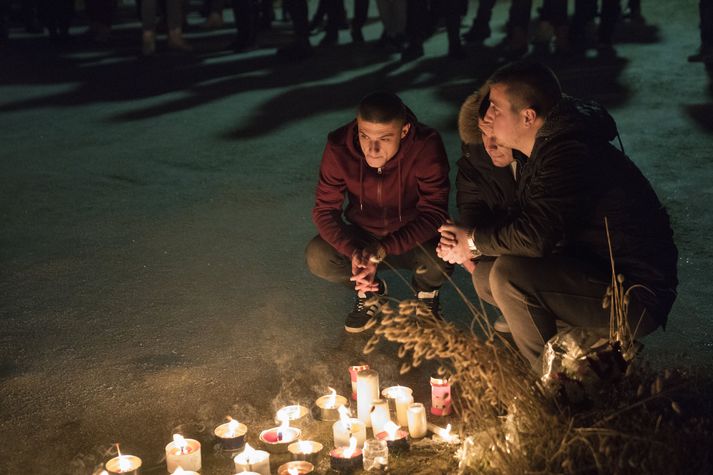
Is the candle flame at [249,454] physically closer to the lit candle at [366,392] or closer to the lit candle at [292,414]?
the lit candle at [292,414]

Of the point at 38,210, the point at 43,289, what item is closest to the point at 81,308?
the point at 43,289

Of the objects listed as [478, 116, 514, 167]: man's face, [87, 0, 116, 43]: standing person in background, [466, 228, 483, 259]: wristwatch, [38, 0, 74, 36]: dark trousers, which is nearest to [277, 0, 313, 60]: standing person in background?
[87, 0, 116, 43]: standing person in background

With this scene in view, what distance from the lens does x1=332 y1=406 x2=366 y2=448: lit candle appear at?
319 cm

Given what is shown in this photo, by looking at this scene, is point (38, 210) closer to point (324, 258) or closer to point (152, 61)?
point (324, 258)

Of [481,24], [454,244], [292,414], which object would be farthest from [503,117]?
[481,24]

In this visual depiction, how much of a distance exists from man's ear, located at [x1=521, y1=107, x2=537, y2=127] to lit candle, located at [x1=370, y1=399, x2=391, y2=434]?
1171 millimetres

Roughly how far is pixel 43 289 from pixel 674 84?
7460mm

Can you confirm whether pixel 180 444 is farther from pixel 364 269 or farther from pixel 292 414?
pixel 364 269

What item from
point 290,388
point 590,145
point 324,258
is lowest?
point 290,388

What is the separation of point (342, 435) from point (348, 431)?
0.03 meters

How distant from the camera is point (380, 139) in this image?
153 inches

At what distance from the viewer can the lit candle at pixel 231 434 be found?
3.20 meters

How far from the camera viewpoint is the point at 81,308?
4719 mm

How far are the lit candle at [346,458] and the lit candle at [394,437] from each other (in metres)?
0.13
